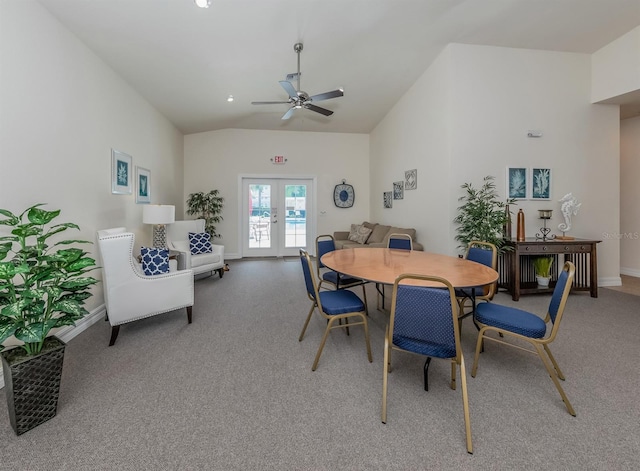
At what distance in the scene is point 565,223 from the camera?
408 centimetres

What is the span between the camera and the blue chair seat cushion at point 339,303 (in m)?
2.06

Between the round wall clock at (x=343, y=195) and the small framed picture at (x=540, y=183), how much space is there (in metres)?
3.74

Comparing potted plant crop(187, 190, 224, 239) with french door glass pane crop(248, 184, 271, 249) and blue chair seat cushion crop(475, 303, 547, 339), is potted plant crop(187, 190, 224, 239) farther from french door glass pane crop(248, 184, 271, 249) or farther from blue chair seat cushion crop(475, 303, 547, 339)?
blue chair seat cushion crop(475, 303, 547, 339)

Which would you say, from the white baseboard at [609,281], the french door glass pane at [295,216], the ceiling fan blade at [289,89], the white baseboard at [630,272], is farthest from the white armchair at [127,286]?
the white baseboard at [630,272]

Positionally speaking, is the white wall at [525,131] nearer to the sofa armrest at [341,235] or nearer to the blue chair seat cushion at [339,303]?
the blue chair seat cushion at [339,303]

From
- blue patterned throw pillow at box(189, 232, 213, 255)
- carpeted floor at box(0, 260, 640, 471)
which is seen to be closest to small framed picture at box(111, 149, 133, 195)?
blue patterned throw pillow at box(189, 232, 213, 255)

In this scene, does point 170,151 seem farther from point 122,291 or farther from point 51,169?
point 122,291

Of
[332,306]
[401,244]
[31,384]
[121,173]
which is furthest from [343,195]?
[31,384]

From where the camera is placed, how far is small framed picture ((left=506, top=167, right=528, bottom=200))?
4.03 meters

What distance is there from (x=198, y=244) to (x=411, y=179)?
3857mm

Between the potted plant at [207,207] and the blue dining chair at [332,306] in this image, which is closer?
the blue dining chair at [332,306]

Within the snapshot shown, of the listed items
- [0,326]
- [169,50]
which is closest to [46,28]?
[169,50]

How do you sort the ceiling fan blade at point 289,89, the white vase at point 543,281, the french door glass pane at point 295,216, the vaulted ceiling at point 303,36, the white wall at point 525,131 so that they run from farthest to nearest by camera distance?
1. the french door glass pane at point 295,216
2. the white wall at point 525,131
3. the white vase at point 543,281
4. the ceiling fan blade at point 289,89
5. the vaulted ceiling at point 303,36

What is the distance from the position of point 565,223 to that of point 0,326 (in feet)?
19.3
